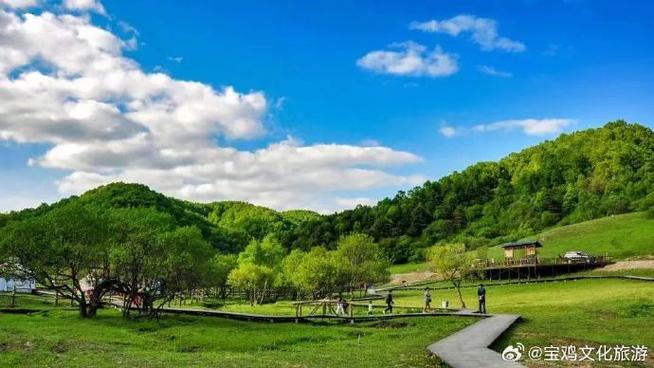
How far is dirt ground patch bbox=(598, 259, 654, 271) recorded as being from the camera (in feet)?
255

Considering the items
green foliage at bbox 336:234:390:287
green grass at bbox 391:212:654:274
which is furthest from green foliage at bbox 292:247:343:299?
green grass at bbox 391:212:654:274

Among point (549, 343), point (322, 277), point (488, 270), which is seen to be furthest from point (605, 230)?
point (549, 343)

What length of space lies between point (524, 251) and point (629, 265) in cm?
2834

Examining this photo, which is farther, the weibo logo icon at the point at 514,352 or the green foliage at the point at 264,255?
the green foliage at the point at 264,255

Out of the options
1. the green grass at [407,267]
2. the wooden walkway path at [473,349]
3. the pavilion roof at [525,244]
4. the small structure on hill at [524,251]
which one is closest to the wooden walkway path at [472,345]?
the wooden walkway path at [473,349]

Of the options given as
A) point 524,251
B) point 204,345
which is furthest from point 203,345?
point 524,251

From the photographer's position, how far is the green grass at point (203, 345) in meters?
21.6

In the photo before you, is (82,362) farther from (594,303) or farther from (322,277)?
(322,277)

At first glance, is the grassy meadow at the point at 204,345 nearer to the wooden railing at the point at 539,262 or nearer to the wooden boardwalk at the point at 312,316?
the wooden boardwalk at the point at 312,316

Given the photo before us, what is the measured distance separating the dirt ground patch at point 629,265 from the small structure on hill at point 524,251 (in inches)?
516

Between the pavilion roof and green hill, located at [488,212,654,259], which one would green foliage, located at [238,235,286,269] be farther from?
green hill, located at [488,212,654,259]

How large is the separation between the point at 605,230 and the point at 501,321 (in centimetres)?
10013

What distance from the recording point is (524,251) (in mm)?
108438

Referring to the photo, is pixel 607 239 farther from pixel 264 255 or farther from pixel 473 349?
pixel 473 349
